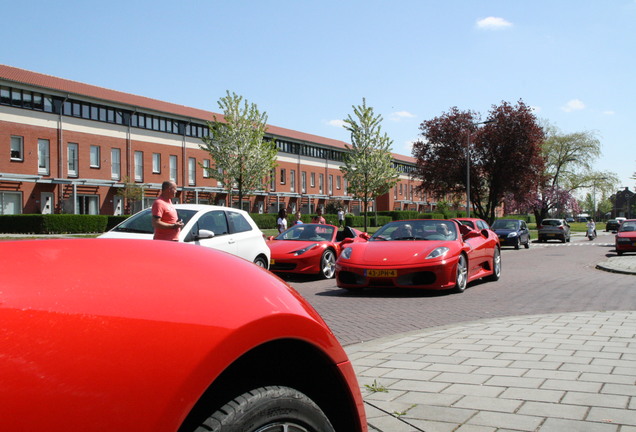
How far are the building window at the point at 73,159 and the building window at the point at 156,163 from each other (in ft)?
22.7

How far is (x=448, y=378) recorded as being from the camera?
4281mm

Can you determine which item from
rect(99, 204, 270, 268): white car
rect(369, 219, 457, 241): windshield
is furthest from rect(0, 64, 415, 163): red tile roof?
rect(369, 219, 457, 241): windshield

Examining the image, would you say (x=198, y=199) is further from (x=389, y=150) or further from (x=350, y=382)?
(x=350, y=382)

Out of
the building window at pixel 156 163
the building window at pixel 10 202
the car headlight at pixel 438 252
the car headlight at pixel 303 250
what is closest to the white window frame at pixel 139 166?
the building window at pixel 156 163

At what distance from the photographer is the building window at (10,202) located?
35.5m

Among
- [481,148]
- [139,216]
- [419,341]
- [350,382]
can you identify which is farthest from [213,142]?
[350,382]

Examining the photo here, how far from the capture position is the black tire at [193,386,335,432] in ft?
4.89

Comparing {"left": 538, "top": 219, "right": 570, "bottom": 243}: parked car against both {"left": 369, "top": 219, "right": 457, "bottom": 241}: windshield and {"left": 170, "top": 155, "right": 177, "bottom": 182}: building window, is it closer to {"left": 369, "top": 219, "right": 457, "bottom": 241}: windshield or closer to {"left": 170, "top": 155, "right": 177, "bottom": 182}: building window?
{"left": 369, "top": 219, "right": 457, "bottom": 241}: windshield

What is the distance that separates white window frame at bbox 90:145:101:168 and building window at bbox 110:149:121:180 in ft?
3.62

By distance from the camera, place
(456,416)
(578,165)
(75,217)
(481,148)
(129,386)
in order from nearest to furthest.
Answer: (129,386) < (456,416) < (75,217) < (481,148) < (578,165)

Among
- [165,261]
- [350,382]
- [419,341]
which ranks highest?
[165,261]

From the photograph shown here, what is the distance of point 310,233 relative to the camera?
13.7 m

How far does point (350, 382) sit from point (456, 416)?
181cm

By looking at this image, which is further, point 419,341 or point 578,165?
point 578,165
